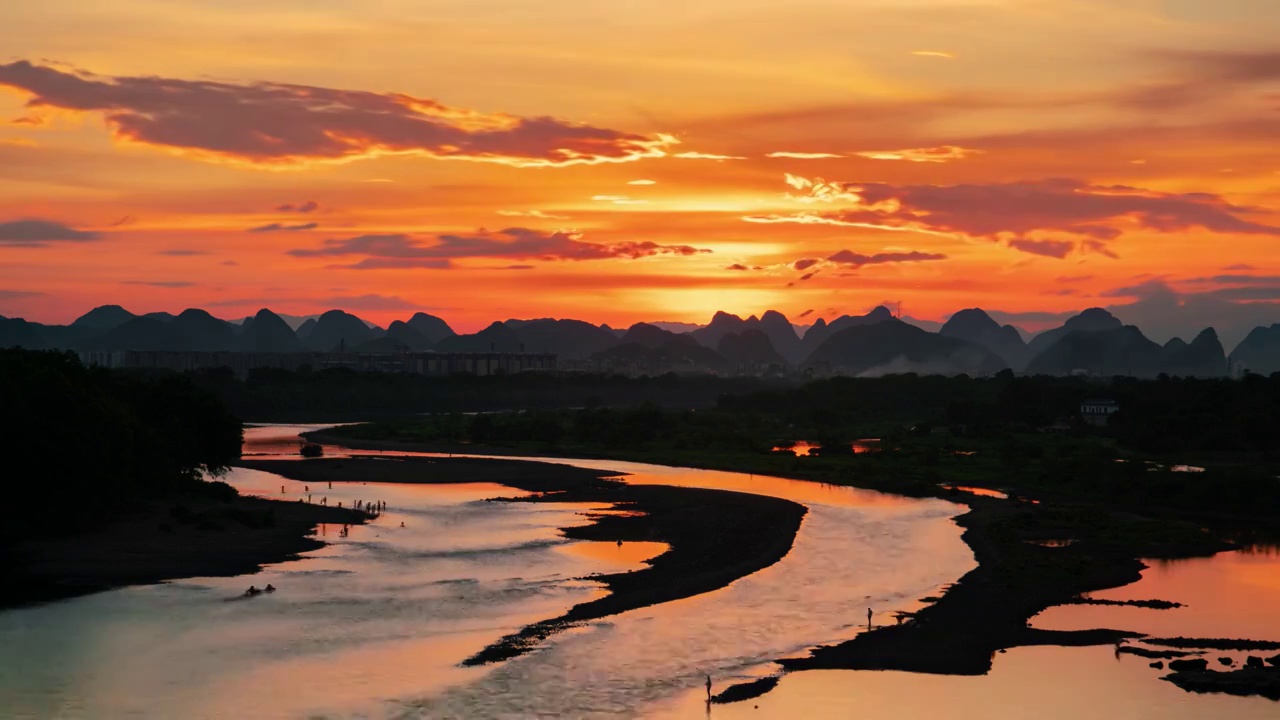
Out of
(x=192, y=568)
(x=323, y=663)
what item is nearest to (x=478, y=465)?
(x=192, y=568)

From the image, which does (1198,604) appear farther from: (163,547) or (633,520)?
(163,547)

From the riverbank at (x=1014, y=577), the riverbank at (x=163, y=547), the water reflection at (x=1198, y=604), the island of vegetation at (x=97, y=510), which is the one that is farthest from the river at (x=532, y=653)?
the island of vegetation at (x=97, y=510)

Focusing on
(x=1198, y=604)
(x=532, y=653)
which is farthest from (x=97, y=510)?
(x=1198, y=604)

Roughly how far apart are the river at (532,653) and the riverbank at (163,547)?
6.81ft

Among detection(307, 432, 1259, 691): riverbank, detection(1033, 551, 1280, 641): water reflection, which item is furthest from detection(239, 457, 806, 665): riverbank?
detection(1033, 551, 1280, 641): water reflection

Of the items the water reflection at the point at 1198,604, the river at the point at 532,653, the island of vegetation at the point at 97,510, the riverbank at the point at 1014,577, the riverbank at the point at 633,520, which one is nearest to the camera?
the river at the point at 532,653

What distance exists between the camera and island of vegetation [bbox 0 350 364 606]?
54625mm

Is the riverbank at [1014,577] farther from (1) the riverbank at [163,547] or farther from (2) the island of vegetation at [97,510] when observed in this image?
(2) the island of vegetation at [97,510]

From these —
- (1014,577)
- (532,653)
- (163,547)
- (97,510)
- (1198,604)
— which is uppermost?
(97,510)

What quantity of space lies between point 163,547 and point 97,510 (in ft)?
20.9

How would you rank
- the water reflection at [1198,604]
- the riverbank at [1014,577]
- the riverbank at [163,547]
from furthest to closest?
the riverbank at [163,547]
the water reflection at [1198,604]
the riverbank at [1014,577]

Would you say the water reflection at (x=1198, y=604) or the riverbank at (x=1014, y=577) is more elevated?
the riverbank at (x=1014, y=577)

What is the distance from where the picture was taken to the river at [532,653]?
3574 centimetres

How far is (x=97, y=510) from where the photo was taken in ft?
209
